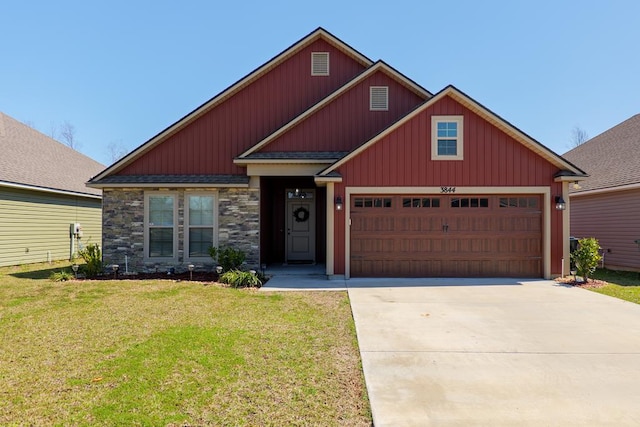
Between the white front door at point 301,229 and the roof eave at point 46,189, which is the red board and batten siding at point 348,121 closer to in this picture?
the white front door at point 301,229

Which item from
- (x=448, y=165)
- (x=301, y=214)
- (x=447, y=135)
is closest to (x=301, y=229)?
(x=301, y=214)

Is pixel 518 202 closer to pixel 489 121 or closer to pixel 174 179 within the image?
pixel 489 121

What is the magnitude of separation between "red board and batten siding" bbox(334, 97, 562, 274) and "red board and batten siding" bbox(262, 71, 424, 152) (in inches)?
63.3

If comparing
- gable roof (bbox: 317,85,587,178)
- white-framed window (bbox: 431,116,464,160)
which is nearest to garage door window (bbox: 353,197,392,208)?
gable roof (bbox: 317,85,587,178)

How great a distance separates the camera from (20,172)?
13.1m

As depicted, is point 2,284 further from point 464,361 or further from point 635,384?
point 635,384

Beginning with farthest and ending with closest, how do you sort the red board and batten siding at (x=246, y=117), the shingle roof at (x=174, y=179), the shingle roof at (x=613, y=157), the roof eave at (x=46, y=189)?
1. the shingle roof at (x=613, y=157)
2. the roof eave at (x=46, y=189)
3. the red board and batten siding at (x=246, y=117)
4. the shingle roof at (x=174, y=179)

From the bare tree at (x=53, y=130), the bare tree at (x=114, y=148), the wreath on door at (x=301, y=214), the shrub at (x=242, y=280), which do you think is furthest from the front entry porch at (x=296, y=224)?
the bare tree at (x=53, y=130)

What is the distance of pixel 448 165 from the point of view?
9.62 metres

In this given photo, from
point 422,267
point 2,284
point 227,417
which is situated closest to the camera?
point 227,417

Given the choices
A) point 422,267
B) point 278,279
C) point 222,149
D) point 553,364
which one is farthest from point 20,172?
point 553,364

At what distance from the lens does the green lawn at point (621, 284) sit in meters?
7.99

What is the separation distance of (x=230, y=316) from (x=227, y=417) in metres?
3.10

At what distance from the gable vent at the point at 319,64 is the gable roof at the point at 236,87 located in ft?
1.56
